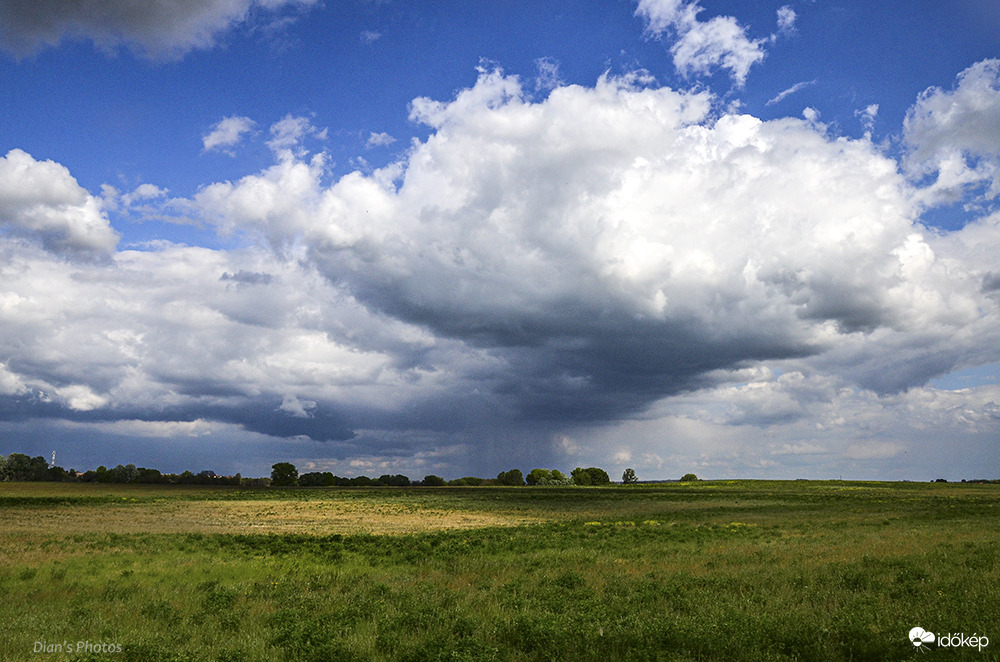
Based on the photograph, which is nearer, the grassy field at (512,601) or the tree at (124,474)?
the grassy field at (512,601)

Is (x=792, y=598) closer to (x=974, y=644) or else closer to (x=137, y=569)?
(x=974, y=644)

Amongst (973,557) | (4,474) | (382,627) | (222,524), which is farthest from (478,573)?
(4,474)

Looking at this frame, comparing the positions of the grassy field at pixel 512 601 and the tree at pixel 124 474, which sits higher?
the grassy field at pixel 512 601

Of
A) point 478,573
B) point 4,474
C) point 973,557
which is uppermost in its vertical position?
point 973,557

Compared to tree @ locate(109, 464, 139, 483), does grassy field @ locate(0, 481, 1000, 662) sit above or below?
above

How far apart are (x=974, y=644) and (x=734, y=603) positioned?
16.3 ft

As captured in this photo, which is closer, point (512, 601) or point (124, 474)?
point (512, 601)

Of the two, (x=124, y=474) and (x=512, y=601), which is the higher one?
(x=512, y=601)

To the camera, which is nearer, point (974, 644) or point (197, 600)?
point (974, 644)

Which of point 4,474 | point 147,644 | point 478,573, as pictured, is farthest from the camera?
point 4,474

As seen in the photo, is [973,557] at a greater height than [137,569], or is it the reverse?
[973,557]

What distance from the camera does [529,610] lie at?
13.6 meters

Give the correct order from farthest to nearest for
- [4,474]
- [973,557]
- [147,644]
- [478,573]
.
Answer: [4,474], [478,573], [973,557], [147,644]

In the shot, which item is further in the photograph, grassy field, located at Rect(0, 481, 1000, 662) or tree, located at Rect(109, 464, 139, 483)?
tree, located at Rect(109, 464, 139, 483)
